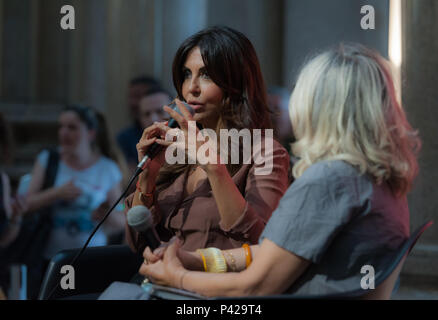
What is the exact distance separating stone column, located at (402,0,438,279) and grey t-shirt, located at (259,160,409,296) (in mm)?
2397

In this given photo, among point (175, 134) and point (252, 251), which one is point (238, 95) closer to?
point (175, 134)

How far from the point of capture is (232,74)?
1940 millimetres

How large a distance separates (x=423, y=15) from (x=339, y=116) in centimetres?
261

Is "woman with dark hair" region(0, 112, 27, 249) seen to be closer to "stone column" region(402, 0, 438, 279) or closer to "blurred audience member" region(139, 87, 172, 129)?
"blurred audience member" region(139, 87, 172, 129)

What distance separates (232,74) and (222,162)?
11.5 inches

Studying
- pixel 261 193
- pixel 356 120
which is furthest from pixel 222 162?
pixel 356 120

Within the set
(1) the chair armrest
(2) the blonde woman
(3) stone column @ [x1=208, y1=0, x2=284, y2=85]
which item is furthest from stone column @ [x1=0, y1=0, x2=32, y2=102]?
(2) the blonde woman

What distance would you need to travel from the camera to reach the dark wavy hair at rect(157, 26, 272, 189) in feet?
6.28

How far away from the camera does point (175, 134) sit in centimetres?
174

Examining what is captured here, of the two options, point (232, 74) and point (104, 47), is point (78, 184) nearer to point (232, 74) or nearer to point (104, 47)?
point (232, 74)

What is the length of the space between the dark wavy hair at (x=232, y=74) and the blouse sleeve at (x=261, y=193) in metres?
0.10

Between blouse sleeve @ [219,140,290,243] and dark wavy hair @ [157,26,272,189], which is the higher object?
dark wavy hair @ [157,26,272,189]

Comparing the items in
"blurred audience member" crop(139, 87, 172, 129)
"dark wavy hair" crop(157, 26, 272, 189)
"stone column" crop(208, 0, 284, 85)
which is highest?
"stone column" crop(208, 0, 284, 85)

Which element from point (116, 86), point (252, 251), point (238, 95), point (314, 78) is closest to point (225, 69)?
point (238, 95)
